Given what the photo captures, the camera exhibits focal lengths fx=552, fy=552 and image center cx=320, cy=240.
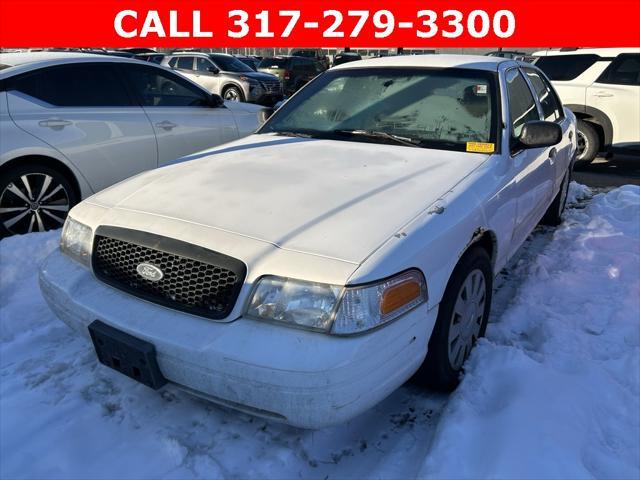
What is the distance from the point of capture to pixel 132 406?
8.38 feet

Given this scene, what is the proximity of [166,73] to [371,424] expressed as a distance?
14.0ft

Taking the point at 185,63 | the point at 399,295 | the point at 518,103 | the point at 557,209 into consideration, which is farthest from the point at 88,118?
the point at 185,63

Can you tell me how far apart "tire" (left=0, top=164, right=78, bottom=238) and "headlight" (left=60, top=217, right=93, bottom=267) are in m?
1.91

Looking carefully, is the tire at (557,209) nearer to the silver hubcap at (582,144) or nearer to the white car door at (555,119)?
the white car door at (555,119)

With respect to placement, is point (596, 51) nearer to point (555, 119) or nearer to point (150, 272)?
point (555, 119)

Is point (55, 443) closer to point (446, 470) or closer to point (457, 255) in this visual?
point (446, 470)

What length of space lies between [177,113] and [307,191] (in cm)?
329

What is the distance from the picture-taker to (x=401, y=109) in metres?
3.52

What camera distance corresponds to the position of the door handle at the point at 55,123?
453 centimetres

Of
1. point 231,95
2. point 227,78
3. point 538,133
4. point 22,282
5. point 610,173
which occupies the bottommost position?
point 610,173

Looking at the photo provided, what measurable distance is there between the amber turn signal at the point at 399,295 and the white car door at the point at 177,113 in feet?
12.4

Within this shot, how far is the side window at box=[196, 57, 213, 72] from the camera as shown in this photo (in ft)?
54.1

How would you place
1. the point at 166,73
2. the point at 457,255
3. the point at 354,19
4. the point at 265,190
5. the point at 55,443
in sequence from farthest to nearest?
1. the point at 354,19
2. the point at 166,73
3. the point at 265,190
4. the point at 457,255
5. the point at 55,443

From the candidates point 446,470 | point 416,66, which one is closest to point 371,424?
point 446,470
